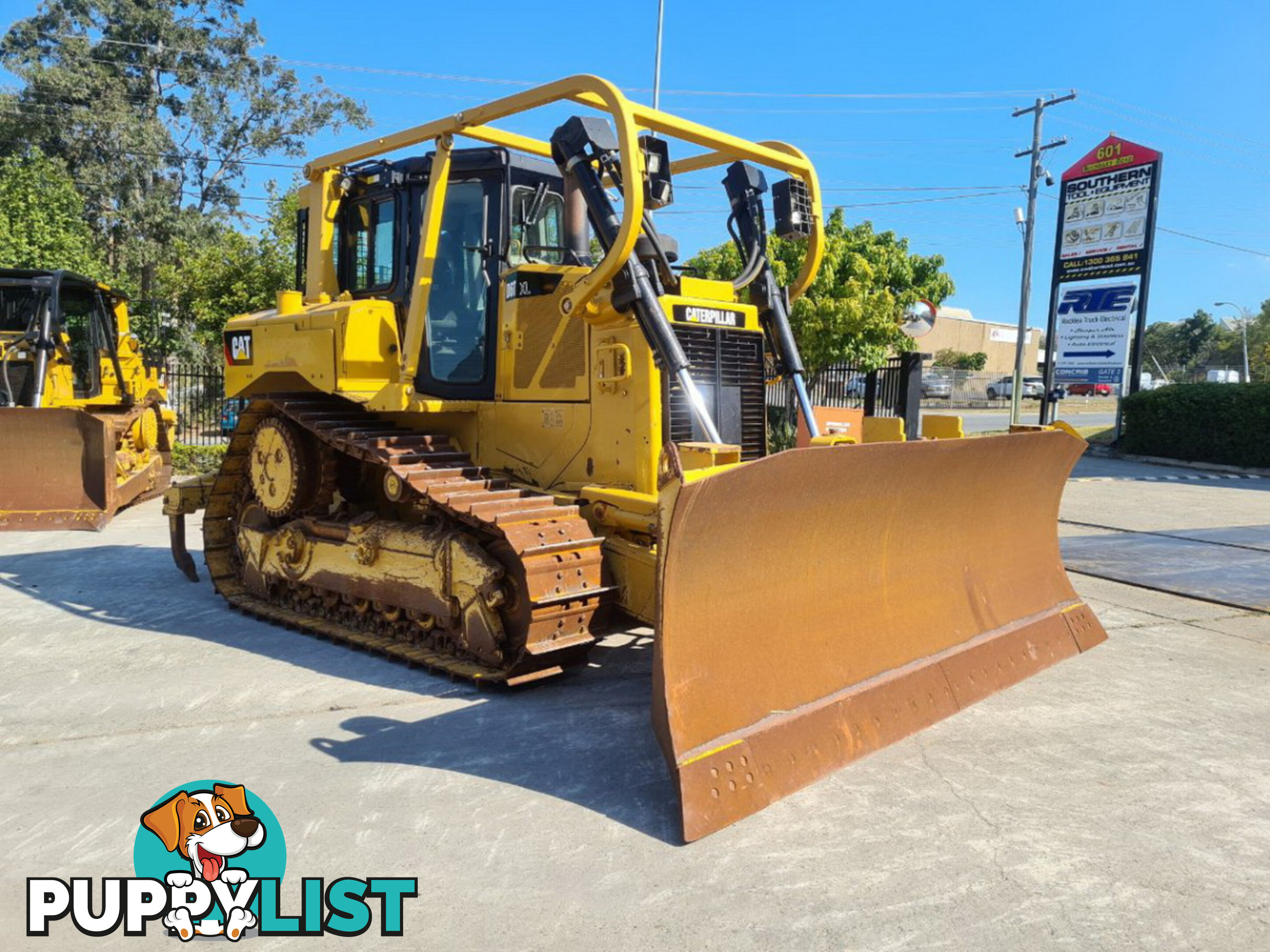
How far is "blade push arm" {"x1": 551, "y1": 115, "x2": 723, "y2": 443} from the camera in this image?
470 cm

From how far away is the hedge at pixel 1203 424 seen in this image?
19.1m

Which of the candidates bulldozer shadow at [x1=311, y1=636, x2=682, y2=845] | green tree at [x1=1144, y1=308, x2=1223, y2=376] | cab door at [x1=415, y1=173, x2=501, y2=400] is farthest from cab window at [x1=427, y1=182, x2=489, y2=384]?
green tree at [x1=1144, y1=308, x2=1223, y2=376]

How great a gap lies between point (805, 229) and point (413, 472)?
2715mm

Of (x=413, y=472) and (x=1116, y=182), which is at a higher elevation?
(x=1116, y=182)

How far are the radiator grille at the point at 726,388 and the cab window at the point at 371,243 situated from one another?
2.15 meters

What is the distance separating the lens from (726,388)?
219 inches

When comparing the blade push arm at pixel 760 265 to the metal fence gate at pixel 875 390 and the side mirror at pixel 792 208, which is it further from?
the metal fence gate at pixel 875 390

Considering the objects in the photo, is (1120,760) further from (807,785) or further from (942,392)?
(942,392)

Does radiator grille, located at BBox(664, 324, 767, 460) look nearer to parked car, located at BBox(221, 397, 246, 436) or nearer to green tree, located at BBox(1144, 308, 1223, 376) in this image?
parked car, located at BBox(221, 397, 246, 436)

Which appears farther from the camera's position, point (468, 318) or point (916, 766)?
point (468, 318)

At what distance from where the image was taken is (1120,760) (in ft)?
13.5

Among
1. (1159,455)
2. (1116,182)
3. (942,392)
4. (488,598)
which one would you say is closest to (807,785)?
(488,598)

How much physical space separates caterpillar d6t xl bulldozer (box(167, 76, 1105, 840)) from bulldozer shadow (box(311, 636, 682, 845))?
0.20 meters

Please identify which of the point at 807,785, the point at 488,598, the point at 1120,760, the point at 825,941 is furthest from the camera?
the point at 488,598
